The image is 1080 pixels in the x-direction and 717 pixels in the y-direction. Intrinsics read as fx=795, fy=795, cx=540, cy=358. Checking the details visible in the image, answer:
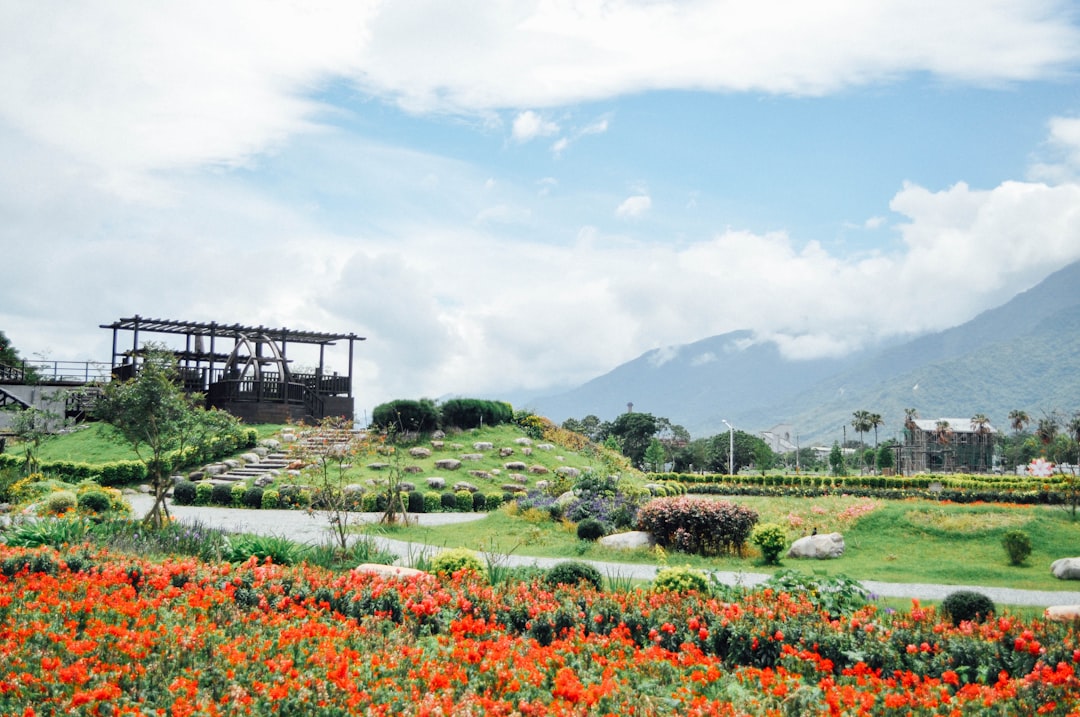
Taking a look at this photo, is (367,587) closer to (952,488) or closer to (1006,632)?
(1006,632)

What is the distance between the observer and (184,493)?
71.8ft

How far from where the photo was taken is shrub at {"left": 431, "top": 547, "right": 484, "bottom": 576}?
392 inches

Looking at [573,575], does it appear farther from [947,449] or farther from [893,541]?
[947,449]

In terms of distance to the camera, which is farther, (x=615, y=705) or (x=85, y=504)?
(x=85, y=504)

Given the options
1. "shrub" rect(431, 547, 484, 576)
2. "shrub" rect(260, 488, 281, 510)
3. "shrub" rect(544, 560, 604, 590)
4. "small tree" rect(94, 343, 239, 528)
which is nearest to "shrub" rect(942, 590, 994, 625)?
"shrub" rect(544, 560, 604, 590)

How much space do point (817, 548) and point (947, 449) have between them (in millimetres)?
59420

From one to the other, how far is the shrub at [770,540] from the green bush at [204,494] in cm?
1500

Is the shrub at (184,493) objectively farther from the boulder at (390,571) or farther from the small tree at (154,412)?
the boulder at (390,571)

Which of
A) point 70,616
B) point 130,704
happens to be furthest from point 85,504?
point 130,704

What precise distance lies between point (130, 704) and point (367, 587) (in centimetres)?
299

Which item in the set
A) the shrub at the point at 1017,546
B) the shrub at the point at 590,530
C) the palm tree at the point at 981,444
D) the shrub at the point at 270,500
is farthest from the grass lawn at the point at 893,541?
the palm tree at the point at 981,444

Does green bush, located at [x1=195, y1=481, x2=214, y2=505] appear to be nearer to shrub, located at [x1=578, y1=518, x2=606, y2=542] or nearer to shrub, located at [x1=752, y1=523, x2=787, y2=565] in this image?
shrub, located at [x1=578, y1=518, x2=606, y2=542]

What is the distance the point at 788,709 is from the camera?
5.25m

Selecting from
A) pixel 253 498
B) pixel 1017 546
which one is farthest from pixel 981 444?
pixel 253 498
